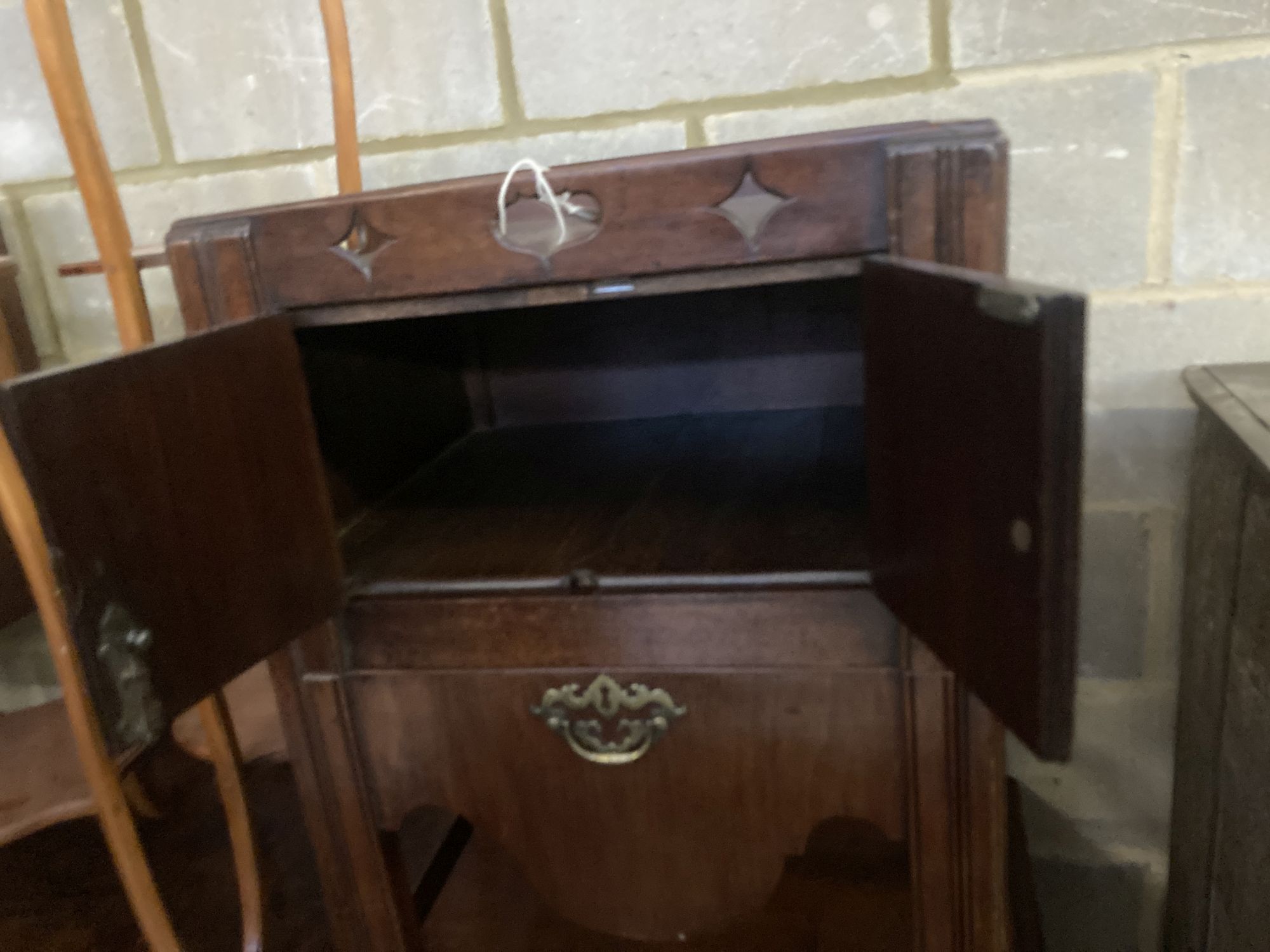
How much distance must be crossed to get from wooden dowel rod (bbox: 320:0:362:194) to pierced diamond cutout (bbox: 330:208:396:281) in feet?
0.94

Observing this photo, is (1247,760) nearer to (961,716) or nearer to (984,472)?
(961,716)

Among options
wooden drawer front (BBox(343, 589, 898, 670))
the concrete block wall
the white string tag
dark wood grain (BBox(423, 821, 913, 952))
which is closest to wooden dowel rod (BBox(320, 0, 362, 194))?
the concrete block wall

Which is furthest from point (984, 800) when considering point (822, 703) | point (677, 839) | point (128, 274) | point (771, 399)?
point (128, 274)

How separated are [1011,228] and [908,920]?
30.1 inches

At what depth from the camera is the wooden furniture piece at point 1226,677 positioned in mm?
732

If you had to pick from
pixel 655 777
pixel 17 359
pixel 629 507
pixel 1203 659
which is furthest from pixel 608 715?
pixel 17 359

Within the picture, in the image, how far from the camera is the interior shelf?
0.74 meters

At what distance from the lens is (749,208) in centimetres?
62

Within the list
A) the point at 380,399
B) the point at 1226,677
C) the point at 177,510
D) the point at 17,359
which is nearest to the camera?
the point at 177,510

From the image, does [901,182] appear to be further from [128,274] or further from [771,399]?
[128,274]

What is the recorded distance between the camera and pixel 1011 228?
0.99m

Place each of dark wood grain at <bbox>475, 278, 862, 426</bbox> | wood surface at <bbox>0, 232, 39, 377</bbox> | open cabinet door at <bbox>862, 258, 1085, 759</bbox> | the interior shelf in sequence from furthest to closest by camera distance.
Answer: wood surface at <bbox>0, 232, 39, 377</bbox> → dark wood grain at <bbox>475, 278, 862, 426</bbox> → the interior shelf → open cabinet door at <bbox>862, 258, 1085, 759</bbox>

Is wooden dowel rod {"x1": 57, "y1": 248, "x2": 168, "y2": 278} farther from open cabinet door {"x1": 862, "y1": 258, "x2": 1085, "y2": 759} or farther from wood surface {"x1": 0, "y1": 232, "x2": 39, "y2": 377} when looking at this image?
open cabinet door {"x1": 862, "y1": 258, "x2": 1085, "y2": 759}

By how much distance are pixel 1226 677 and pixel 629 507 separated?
54 centimetres
